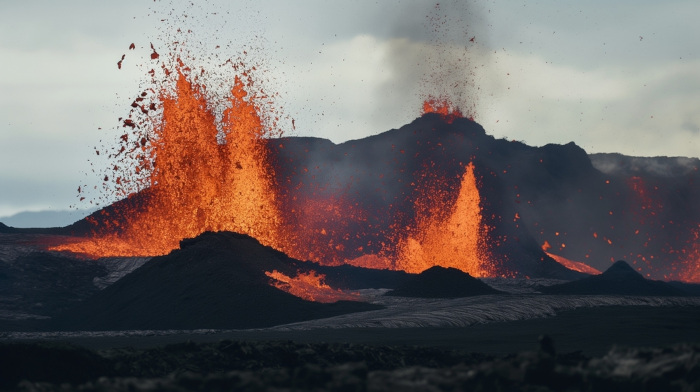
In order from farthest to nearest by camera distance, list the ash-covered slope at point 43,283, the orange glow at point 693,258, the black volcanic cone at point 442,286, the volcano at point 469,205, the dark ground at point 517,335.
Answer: the orange glow at point 693,258, the volcano at point 469,205, the black volcanic cone at point 442,286, the ash-covered slope at point 43,283, the dark ground at point 517,335

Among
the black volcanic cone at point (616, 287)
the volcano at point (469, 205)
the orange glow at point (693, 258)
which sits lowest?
the black volcanic cone at point (616, 287)

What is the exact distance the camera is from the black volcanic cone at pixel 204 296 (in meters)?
42.3

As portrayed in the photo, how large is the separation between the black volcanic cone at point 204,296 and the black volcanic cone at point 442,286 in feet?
23.3

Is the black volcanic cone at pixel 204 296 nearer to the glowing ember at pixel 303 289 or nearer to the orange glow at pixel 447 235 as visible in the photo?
the glowing ember at pixel 303 289

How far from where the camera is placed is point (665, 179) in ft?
497

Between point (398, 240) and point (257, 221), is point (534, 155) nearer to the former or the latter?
point (398, 240)

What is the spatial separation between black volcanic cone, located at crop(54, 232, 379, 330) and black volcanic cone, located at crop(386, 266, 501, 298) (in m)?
7.09

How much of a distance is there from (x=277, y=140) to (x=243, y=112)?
6662 centimetres

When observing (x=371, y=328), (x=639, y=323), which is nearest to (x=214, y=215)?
(x=371, y=328)

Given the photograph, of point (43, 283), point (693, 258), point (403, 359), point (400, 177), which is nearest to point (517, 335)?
point (403, 359)

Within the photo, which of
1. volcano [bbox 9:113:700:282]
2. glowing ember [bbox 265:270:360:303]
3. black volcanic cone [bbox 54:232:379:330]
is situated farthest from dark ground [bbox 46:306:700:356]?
volcano [bbox 9:113:700:282]

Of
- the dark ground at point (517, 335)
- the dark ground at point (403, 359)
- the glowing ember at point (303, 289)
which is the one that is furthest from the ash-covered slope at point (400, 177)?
the dark ground at point (403, 359)

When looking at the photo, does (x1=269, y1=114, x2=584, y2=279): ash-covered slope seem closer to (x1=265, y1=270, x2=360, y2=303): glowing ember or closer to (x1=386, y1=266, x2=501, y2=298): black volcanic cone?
(x1=386, y1=266, x2=501, y2=298): black volcanic cone

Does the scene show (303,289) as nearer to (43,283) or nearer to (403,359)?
(43,283)
